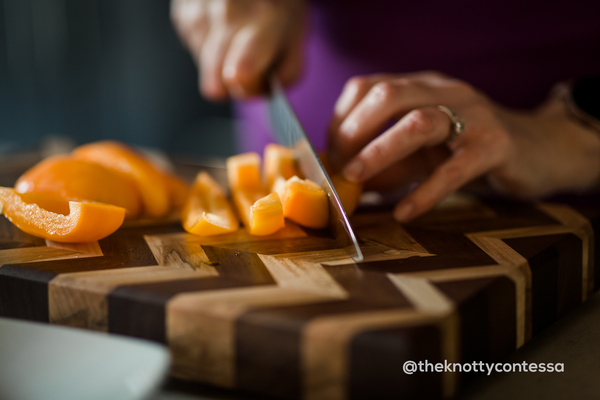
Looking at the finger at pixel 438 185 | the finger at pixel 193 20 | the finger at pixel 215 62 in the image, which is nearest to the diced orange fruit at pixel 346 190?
the finger at pixel 438 185

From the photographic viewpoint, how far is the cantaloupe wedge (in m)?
1.10

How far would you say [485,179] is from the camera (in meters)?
1.50

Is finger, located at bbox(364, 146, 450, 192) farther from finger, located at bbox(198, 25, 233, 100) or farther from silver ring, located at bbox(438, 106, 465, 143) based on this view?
finger, located at bbox(198, 25, 233, 100)

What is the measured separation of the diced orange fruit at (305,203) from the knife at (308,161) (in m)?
0.01

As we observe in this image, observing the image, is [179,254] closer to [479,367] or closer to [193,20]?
[479,367]

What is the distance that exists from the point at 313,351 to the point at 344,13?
174cm

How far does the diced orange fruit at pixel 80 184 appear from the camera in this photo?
1.21 metres

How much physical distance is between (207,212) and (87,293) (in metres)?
0.47

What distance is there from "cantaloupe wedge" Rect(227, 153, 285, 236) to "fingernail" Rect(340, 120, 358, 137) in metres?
0.24

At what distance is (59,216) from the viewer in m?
1.08

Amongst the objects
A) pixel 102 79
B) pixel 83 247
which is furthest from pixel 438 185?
pixel 102 79

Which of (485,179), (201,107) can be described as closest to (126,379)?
(485,179)

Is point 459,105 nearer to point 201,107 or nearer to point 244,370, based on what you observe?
point 244,370

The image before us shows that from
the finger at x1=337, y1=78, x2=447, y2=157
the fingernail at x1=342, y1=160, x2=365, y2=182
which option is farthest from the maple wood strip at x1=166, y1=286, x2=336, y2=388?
the finger at x1=337, y1=78, x2=447, y2=157
